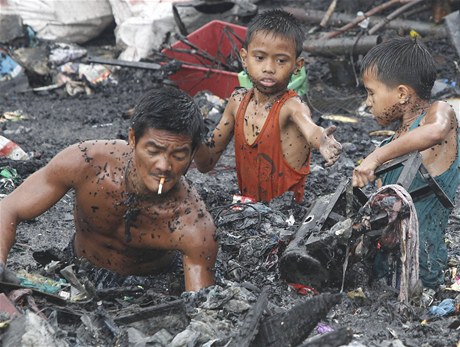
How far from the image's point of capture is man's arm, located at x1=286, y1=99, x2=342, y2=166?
462 centimetres

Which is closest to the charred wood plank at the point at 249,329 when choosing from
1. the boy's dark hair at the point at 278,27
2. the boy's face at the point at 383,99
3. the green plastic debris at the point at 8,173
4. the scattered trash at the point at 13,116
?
the boy's face at the point at 383,99

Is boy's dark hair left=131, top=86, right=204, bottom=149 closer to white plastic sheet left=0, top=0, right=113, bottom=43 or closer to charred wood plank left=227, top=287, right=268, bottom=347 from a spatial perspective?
charred wood plank left=227, top=287, right=268, bottom=347

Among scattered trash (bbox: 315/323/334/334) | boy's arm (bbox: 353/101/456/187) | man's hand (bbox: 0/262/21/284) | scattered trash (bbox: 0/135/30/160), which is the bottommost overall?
scattered trash (bbox: 0/135/30/160)

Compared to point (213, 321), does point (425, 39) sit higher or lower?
higher

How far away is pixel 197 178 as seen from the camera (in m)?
6.98

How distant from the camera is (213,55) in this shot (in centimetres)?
1005

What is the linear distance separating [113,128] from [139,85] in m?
1.66

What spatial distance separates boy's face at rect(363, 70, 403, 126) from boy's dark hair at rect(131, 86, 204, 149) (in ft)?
3.89

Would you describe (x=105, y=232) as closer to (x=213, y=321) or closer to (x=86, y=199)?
(x=86, y=199)

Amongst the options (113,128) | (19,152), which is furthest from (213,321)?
(113,128)

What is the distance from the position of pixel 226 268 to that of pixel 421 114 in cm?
144

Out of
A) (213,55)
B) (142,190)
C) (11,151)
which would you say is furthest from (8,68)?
(142,190)

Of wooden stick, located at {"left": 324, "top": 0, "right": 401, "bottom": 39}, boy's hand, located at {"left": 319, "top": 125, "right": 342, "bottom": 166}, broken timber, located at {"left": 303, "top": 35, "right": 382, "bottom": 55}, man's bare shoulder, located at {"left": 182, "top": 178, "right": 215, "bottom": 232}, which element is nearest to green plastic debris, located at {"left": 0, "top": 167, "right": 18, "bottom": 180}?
man's bare shoulder, located at {"left": 182, "top": 178, "right": 215, "bottom": 232}

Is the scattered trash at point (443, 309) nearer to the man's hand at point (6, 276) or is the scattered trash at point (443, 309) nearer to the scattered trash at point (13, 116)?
the man's hand at point (6, 276)
